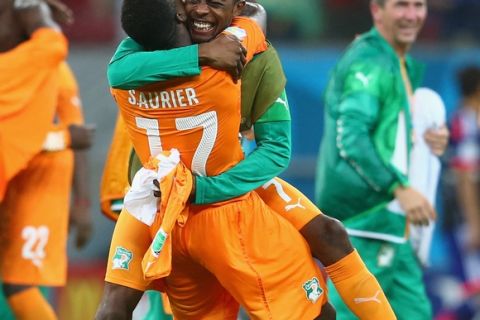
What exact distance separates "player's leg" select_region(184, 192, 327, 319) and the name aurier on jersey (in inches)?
17.7

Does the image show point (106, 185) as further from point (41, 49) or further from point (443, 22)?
point (443, 22)

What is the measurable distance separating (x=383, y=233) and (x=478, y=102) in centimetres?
402

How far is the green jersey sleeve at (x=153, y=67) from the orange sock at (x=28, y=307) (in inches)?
99.9

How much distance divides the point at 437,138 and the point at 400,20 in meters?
0.72

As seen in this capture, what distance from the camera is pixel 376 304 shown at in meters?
5.68

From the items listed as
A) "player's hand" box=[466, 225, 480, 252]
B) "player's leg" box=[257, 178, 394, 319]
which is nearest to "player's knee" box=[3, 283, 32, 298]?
"player's leg" box=[257, 178, 394, 319]

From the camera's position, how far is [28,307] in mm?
7484

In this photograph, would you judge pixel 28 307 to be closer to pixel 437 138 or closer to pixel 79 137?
pixel 79 137

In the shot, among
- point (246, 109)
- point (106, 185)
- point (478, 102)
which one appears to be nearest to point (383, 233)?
point (106, 185)

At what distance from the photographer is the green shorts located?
725 centimetres

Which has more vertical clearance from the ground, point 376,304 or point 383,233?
point 376,304

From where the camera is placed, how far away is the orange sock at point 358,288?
18.5 ft

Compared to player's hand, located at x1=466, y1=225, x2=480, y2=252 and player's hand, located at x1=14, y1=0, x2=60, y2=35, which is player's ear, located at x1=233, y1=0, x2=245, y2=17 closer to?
player's hand, located at x1=14, y1=0, x2=60, y2=35

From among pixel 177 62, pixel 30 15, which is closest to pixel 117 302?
pixel 177 62
